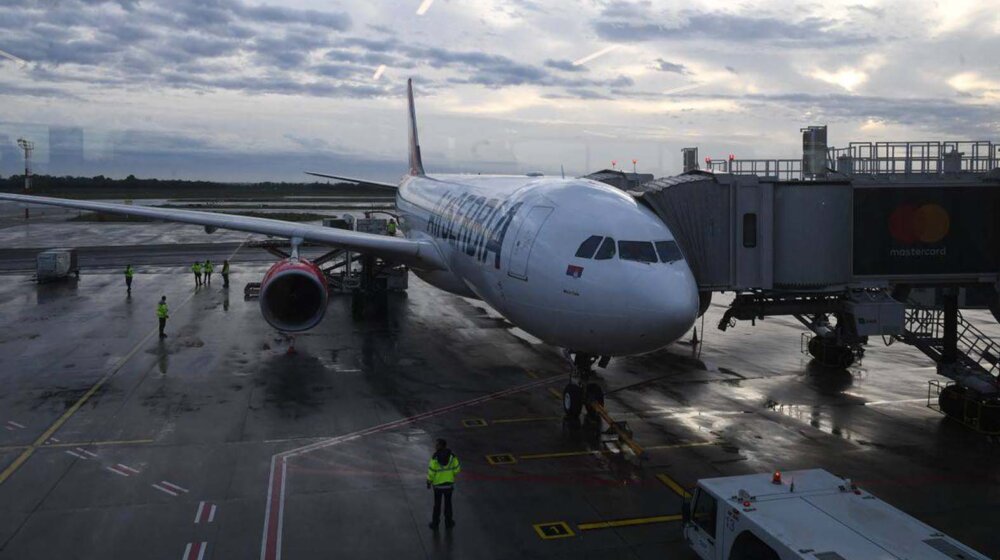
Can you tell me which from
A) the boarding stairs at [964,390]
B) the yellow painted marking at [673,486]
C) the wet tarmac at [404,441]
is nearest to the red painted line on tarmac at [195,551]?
the wet tarmac at [404,441]

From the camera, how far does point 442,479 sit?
10.2 meters

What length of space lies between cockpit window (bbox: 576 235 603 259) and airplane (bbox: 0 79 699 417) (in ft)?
0.06

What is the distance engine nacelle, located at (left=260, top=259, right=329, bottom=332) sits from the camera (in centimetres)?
1942

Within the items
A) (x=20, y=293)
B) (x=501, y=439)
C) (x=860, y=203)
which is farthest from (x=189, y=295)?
(x=860, y=203)

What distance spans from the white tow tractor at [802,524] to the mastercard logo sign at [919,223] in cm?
922

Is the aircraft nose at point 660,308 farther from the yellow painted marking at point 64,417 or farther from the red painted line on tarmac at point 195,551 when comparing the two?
the yellow painted marking at point 64,417

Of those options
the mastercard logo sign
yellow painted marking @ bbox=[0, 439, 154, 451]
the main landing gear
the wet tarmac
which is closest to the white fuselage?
the main landing gear

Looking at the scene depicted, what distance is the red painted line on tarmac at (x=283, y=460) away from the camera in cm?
993

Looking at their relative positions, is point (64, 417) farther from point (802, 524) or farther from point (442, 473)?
point (802, 524)

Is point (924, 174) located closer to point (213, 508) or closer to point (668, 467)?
point (668, 467)

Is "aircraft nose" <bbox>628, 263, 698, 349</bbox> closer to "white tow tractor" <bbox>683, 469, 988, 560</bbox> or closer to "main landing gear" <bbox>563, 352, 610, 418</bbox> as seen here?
"white tow tractor" <bbox>683, 469, 988, 560</bbox>

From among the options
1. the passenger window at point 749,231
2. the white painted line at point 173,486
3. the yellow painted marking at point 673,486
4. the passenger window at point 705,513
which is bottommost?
the yellow painted marking at point 673,486

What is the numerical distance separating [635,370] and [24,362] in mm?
16619

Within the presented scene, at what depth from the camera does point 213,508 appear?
36.0ft
